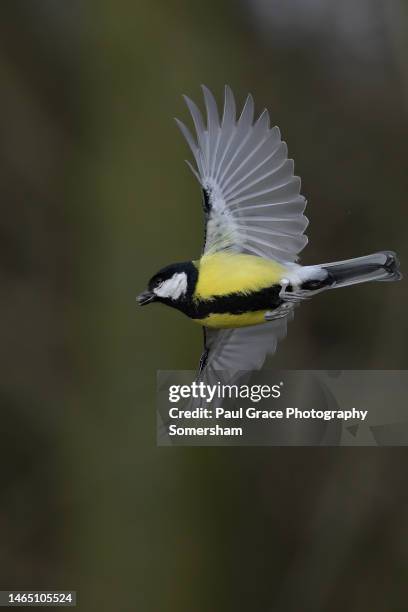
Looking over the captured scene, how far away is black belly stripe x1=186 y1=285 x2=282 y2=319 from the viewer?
2.46ft

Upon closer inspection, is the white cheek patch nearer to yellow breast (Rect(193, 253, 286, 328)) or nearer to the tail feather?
yellow breast (Rect(193, 253, 286, 328))

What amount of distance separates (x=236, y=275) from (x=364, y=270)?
0.41 feet

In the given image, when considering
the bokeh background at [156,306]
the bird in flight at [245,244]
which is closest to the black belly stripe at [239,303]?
the bird in flight at [245,244]

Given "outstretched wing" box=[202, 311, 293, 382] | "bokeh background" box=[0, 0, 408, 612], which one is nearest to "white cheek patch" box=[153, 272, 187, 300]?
"outstretched wing" box=[202, 311, 293, 382]

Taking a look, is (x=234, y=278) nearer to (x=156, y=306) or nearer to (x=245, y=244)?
(x=245, y=244)

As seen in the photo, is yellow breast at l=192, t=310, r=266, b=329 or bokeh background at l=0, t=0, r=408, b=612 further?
bokeh background at l=0, t=0, r=408, b=612

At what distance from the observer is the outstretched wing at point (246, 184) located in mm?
723

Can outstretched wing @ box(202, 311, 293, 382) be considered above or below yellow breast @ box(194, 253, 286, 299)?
below

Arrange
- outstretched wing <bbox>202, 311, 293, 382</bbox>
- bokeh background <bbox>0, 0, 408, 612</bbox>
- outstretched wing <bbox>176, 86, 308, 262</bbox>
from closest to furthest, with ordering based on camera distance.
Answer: outstretched wing <bbox>176, 86, 308, 262</bbox> → outstretched wing <bbox>202, 311, 293, 382</bbox> → bokeh background <bbox>0, 0, 408, 612</bbox>

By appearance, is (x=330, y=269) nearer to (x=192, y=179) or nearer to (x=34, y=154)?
(x=192, y=179)

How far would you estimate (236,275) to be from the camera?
2.46ft

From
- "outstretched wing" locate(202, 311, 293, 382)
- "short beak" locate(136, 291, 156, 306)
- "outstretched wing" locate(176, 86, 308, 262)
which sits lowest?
"outstretched wing" locate(202, 311, 293, 382)

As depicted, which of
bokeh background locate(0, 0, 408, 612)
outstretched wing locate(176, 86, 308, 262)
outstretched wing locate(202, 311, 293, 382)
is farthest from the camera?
bokeh background locate(0, 0, 408, 612)

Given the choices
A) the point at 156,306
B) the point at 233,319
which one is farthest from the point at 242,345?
the point at 156,306
